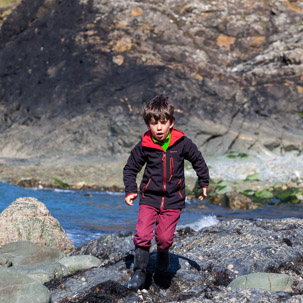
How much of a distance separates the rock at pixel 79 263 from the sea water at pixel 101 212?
2537mm

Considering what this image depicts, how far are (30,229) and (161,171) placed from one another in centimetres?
332

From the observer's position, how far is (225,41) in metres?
25.4

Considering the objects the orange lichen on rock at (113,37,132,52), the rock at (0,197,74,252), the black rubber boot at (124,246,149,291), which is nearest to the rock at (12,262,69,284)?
the black rubber boot at (124,246,149,291)

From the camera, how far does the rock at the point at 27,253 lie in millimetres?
5953

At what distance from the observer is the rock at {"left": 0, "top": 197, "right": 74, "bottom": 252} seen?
6.86 m

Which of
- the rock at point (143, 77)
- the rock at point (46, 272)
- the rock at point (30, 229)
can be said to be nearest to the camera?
the rock at point (46, 272)

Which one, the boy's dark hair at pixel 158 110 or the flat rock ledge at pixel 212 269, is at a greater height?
the boy's dark hair at pixel 158 110

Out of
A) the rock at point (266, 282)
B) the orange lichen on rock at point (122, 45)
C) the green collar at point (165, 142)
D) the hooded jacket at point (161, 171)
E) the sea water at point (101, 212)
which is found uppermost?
the orange lichen on rock at point (122, 45)

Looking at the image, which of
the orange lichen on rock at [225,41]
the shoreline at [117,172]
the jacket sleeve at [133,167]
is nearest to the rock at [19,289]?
the jacket sleeve at [133,167]

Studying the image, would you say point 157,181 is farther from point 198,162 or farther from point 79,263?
point 79,263

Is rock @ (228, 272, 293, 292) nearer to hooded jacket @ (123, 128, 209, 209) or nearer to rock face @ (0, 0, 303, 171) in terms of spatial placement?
hooded jacket @ (123, 128, 209, 209)

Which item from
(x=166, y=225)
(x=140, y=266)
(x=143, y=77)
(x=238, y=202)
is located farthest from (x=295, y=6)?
(x=140, y=266)

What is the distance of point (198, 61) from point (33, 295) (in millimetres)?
20503

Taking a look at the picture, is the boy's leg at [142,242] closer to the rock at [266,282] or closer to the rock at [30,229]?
the rock at [266,282]
